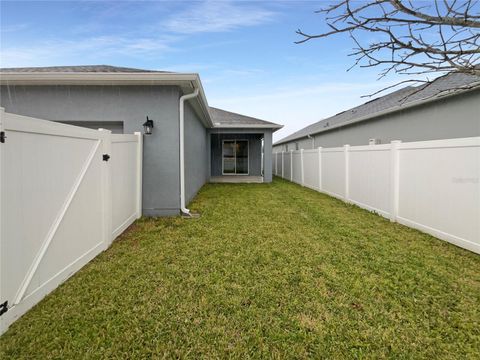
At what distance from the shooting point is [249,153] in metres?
14.6

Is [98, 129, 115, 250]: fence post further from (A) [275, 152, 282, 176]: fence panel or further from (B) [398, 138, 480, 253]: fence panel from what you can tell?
(A) [275, 152, 282, 176]: fence panel

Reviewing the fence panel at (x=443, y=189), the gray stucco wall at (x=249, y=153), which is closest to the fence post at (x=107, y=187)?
the fence panel at (x=443, y=189)

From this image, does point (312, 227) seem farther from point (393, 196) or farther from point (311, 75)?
point (311, 75)

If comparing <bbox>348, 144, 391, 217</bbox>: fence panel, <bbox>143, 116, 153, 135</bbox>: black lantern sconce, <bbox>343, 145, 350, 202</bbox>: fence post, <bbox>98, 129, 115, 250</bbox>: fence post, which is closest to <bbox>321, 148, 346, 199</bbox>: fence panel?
<bbox>343, 145, 350, 202</bbox>: fence post

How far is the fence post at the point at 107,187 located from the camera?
3.82m

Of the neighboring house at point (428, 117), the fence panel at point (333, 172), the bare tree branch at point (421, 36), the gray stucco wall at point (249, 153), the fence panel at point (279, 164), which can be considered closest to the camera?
the bare tree branch at point (421, 36)

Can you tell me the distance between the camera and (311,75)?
10.0m

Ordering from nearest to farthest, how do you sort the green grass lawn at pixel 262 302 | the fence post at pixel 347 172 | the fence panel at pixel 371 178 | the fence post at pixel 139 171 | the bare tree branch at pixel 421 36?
the bare tree branch at pixel 421 36 → the green grass lawn at pixel 262 302 → the fence post at pixel 139 171 → the fence panel at pixel 371 178 → the fence post at pixel 347 172

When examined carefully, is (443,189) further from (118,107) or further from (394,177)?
(118,107)

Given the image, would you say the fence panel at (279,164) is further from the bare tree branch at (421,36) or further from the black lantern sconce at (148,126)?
the bare tree branch at (421,36)

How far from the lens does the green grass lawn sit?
1.97 m

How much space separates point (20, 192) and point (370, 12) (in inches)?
125

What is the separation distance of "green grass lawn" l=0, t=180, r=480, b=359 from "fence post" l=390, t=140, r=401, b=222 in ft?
3.29

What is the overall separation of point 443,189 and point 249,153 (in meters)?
10.8
